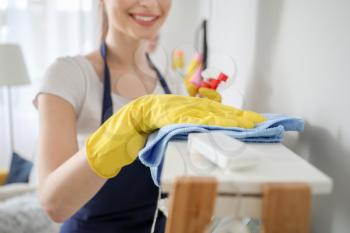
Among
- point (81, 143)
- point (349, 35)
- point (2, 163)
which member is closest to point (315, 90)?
point (349, 35)

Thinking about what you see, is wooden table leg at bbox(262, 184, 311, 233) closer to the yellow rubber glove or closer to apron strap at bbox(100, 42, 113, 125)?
the yellow rubber glove

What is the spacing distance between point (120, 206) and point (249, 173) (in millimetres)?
529

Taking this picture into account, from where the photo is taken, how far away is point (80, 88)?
0.78 metres

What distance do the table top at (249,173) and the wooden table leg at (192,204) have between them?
0.4 inches

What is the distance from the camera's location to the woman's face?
0.73 metres

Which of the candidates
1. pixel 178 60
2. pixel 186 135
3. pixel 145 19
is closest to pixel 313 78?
pixel 186 135

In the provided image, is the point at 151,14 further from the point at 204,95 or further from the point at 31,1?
the point at 31,1

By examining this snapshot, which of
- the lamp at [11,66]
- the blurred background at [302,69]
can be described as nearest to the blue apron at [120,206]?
the blurred background at [302,69]

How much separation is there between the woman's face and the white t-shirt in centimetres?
13

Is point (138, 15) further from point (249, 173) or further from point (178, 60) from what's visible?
point (249, 173)

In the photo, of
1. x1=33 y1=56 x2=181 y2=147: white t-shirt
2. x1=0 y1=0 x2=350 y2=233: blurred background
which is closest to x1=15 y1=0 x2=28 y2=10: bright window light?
x1=0 y1=0 x2=350 y2=233: blurred background

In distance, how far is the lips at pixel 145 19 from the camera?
2.47 ft

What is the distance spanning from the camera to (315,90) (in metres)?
0.48

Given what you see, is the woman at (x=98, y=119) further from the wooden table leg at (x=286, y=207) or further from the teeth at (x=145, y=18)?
the wooden table leg at (x=286, y=207)
